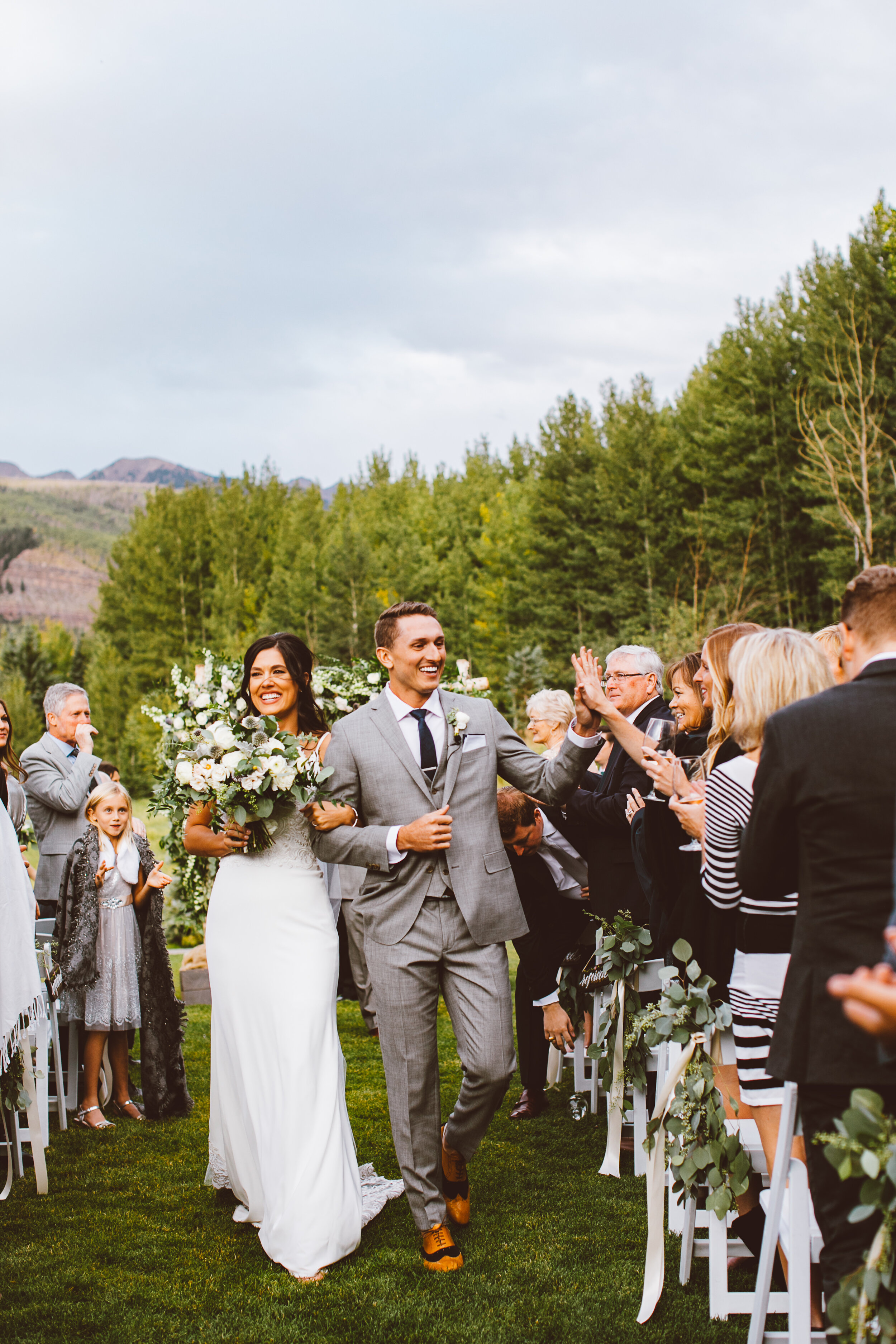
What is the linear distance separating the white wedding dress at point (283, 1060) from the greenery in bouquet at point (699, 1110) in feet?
4.65

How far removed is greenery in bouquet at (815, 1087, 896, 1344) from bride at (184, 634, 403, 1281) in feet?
8.81

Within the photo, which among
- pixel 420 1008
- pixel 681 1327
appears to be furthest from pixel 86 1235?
pixel 681 1327

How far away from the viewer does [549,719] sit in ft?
20.6

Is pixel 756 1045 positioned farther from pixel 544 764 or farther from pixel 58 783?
pixel 58 783

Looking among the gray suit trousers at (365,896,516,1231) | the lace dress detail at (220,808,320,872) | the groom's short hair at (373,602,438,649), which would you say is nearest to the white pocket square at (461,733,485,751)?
the groom's short hair at (373,602,438,649)

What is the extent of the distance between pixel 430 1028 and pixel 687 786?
1465 mm

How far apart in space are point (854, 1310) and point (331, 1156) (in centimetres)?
269

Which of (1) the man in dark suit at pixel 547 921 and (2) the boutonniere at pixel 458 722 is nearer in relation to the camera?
(2) the boutonniere at pixel 458 722

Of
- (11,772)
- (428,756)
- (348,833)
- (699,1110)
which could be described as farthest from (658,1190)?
(11,772)

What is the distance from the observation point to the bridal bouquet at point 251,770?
436 centimetres

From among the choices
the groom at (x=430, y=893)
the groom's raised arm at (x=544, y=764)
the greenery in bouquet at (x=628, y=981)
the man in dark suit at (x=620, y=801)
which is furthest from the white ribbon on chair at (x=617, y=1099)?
the groom's raised arm at (x=544, y=764)

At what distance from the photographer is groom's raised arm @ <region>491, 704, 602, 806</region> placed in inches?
170

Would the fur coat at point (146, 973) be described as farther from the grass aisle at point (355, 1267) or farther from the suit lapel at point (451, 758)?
the suit lapel at point (451, 758)

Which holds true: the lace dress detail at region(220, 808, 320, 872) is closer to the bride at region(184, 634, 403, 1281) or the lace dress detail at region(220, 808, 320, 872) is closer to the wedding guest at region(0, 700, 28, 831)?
the bride at region(184, 634, 403, 1281)
